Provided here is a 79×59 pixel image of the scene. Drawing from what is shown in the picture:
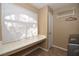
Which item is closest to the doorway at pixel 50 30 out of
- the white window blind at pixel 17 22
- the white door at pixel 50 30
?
the white door at pixel 50 30

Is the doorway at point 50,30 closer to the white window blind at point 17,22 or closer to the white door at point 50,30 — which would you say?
the white door at point 50,30

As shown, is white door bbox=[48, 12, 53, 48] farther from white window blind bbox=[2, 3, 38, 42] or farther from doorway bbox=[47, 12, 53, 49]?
white window blind bbox=[2, 3, 38, 42]

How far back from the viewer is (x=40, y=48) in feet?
3.88

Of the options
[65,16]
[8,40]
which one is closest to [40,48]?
[8,40]

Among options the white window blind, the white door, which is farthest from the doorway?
the white window blind

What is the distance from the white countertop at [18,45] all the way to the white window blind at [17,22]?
0.20 feet

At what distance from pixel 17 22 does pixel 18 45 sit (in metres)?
0.33

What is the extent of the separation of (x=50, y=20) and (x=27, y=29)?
39 centimetres

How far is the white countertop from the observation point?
39.5 inches

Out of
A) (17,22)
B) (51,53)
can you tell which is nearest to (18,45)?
(17,22)

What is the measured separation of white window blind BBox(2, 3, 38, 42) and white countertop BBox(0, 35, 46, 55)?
2.4 inches

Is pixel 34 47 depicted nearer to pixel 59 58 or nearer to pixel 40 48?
pixel 40 48

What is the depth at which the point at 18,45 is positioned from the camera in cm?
108

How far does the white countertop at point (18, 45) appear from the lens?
1003mm
